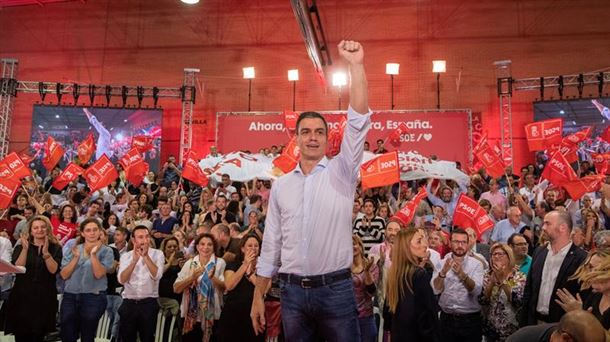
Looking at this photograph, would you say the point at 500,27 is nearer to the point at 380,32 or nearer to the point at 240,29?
the point at 380,32

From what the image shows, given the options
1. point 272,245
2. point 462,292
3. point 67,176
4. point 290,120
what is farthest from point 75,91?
point 272,245

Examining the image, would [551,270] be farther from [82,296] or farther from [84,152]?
[84,152]

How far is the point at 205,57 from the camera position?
16.5 m

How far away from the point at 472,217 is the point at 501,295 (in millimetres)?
2170

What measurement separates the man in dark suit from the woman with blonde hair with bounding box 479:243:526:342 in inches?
13.7

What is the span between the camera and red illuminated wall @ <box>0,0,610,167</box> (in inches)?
580

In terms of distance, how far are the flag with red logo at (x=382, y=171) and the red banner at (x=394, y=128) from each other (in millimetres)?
5475

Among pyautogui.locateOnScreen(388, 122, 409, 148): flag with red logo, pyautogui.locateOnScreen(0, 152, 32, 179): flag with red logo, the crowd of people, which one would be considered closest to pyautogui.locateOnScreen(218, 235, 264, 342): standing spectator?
the crowd of people

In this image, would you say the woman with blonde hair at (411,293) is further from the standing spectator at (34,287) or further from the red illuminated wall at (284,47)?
the red illuminated wall at (284,47)

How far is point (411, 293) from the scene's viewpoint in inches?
155

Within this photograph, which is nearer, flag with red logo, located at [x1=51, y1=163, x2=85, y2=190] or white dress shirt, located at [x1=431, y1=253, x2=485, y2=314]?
white dress shirt, located at [x1=431, y1=253, x2=485, y2=314]

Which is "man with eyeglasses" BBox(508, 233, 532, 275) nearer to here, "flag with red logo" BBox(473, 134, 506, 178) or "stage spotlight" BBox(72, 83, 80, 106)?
"flag with red logo" BBox(473, 134, 506, 178)

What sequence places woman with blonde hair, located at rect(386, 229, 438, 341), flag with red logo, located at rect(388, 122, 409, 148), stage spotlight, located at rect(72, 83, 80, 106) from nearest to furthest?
woman with blonde hair, located at rect(386, 229, 438, 341) < flag with red logo, located at rect(388, 122, 409, 148) < stage spotlight, located at rect(72, 83, 80, 106)

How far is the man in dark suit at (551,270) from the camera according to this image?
3918mm
